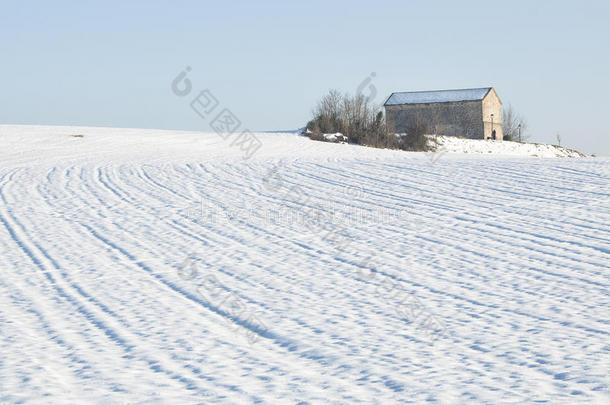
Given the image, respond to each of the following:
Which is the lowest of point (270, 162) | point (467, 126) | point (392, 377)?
point (392, 377)

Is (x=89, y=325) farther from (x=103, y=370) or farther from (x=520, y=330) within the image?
(x=520, y=330)

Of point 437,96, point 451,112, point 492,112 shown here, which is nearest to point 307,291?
point 451,112

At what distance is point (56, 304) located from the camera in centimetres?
770

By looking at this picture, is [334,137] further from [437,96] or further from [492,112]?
[492,112]

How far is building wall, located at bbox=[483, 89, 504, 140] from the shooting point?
60.7 meters

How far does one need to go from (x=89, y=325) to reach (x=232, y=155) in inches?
737

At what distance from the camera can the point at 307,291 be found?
827 centimetres

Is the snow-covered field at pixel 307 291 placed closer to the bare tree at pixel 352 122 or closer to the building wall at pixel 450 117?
the bare tree at pixel 352 122

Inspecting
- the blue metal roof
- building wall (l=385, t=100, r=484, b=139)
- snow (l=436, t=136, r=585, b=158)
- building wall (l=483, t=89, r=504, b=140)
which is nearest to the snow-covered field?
snow (l=436, t=136, r=585, b=158)

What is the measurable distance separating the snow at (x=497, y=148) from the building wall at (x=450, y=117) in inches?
234

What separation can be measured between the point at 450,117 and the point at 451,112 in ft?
1.54

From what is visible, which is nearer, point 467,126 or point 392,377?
point 392,377

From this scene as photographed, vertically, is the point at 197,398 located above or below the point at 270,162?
below

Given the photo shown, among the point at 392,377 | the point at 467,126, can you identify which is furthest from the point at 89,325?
the point at 467,126
